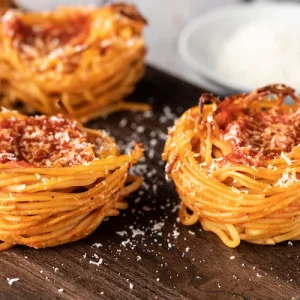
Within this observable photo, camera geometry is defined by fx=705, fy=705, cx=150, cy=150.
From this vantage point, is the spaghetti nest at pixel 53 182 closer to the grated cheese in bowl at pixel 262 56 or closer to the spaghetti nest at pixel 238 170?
the spaghetti nest at pixel 238 170

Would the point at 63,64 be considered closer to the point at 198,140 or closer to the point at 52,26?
the point at 52,26

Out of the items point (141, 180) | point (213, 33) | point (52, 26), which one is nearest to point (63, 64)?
point (52, 26)

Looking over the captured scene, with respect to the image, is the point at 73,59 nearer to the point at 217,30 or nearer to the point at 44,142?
the point at 44,142

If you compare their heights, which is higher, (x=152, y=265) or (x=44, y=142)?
(x=44, y=142)

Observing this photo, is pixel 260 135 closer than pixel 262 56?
Yes

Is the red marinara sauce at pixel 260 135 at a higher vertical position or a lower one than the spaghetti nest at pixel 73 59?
higher

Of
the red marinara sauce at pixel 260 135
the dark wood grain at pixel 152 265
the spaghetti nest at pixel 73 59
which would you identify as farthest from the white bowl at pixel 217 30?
the dark wood grain at pixel 152 265

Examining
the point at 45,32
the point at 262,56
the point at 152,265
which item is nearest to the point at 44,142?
the point at 152,265

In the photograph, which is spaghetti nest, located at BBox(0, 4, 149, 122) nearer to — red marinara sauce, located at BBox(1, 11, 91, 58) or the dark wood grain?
red marinara sauce, located at BBox(1, 11, 91, 58)

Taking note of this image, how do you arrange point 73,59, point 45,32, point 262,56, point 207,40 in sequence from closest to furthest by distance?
1. point 73,59
2. point 45,32
3. point 262,56
4. point 207,40
